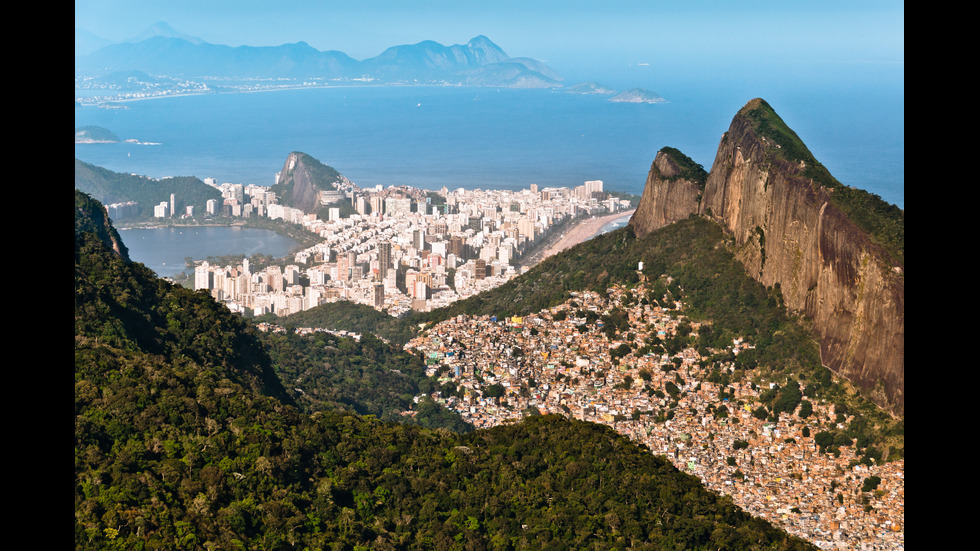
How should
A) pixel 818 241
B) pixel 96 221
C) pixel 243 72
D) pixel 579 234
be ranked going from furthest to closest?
pixel 243 72, pixel 579 234, pixel 96 221, pixel 818 241

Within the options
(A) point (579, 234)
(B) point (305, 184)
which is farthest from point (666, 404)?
(B) point (305, 184)

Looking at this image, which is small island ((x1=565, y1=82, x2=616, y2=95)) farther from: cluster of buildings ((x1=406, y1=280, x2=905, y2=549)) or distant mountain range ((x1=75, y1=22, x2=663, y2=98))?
cluster of buildings ((x1=406, y1=280, x2=905, y2=549))

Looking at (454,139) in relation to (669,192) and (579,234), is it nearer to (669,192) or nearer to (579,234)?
(579,234)

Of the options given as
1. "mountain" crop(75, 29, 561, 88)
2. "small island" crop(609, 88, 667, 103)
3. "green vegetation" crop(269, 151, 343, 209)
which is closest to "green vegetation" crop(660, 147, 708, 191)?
"green vegetation" crop(269, 151, 343, 209)
